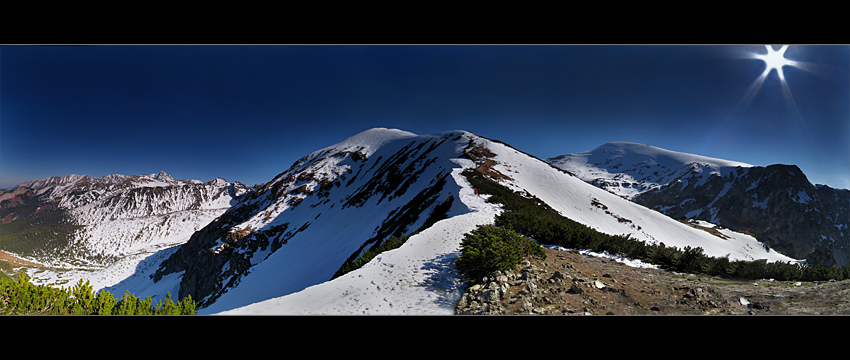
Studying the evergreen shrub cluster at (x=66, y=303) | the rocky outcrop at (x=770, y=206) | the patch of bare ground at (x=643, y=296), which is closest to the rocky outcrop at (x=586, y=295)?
the patch of bare ground at (x=643, y=296)

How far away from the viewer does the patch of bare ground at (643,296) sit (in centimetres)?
515

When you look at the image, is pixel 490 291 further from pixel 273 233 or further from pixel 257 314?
pixel 273 233

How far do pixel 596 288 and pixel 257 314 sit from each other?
6.82m

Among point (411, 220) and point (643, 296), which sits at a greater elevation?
point (411, 220)

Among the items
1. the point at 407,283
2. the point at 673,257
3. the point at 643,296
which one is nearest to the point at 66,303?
the point at 407,283

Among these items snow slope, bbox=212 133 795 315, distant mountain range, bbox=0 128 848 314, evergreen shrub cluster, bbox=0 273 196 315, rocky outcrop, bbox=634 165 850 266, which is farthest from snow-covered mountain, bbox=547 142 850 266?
evergreen shrub cluster, bbox=0 273 196 315

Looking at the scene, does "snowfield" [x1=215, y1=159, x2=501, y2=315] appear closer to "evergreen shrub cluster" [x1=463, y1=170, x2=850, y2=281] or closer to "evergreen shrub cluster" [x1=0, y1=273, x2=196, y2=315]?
"evergreen shrub cluster" [x1=0, y1=273, x2=196, y2=315]

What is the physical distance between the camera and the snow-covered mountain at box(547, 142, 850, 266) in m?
57.2

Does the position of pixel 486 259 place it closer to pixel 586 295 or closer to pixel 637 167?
pixel 586 295

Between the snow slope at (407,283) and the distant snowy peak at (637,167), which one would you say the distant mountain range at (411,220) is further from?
the distant snowy peak at (637,167)

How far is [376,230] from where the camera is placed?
27.3 m

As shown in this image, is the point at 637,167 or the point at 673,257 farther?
the point at 637,167

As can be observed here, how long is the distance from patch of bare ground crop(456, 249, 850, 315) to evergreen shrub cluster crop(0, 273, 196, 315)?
19.1 feet

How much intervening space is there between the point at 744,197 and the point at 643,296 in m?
114
